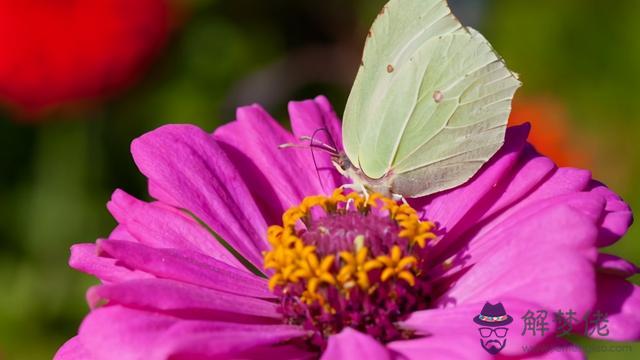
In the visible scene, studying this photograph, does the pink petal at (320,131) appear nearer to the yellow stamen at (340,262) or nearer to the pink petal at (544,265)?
the yellow stamen at (340,262)

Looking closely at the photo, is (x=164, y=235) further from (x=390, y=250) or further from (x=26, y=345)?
(x=26, y=345)

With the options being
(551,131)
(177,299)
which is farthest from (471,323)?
(551,131)

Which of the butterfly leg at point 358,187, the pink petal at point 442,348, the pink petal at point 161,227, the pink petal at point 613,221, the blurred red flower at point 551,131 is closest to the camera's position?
the pink petal at point 442,348

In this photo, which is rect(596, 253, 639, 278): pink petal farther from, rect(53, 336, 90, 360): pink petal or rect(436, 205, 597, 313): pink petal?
rect(53, 336, 90, 360): pink petal

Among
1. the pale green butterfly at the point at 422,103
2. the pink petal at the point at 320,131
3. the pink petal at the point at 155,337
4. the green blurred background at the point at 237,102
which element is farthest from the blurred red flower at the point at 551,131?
the pink petal at the point at 155,337

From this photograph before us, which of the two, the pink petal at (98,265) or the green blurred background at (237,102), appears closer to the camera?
the pink petal at (98,265)

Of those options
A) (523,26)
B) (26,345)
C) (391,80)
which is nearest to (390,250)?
(391,80)
